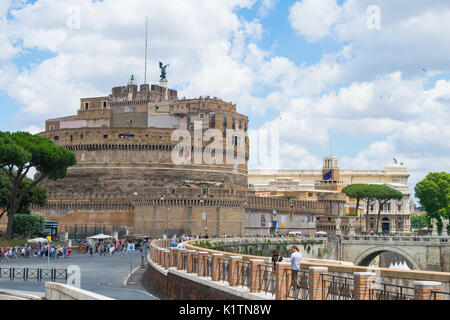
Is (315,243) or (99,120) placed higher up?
(99,120)

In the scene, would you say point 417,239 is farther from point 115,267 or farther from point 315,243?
point 115,267

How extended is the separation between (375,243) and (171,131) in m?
38.4

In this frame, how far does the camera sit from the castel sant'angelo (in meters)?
82.8

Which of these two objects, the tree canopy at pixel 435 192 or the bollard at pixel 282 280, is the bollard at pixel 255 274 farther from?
the tree canopy at pixel 435 192

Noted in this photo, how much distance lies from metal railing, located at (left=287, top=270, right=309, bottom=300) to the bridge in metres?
56.1

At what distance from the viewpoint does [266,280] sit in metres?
19.2

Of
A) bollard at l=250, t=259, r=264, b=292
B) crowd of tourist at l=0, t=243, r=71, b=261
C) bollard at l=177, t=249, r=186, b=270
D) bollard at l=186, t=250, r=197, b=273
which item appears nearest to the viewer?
bollard at l=250, t=259, r=264, b=292

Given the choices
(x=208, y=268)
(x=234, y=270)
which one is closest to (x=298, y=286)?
(x=234, y=270)

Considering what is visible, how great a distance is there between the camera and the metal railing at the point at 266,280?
19000mm

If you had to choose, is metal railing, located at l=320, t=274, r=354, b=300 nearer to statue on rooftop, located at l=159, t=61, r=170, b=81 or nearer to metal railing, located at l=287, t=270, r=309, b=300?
metal railing, located at l=287, t=270, r=309, b=300

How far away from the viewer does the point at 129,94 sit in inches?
4358

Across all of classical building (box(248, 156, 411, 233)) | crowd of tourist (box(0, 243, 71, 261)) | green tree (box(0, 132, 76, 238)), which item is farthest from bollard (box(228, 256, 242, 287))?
classical building (box(248, 156, 411, 233))

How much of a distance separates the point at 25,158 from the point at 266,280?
48.5m
